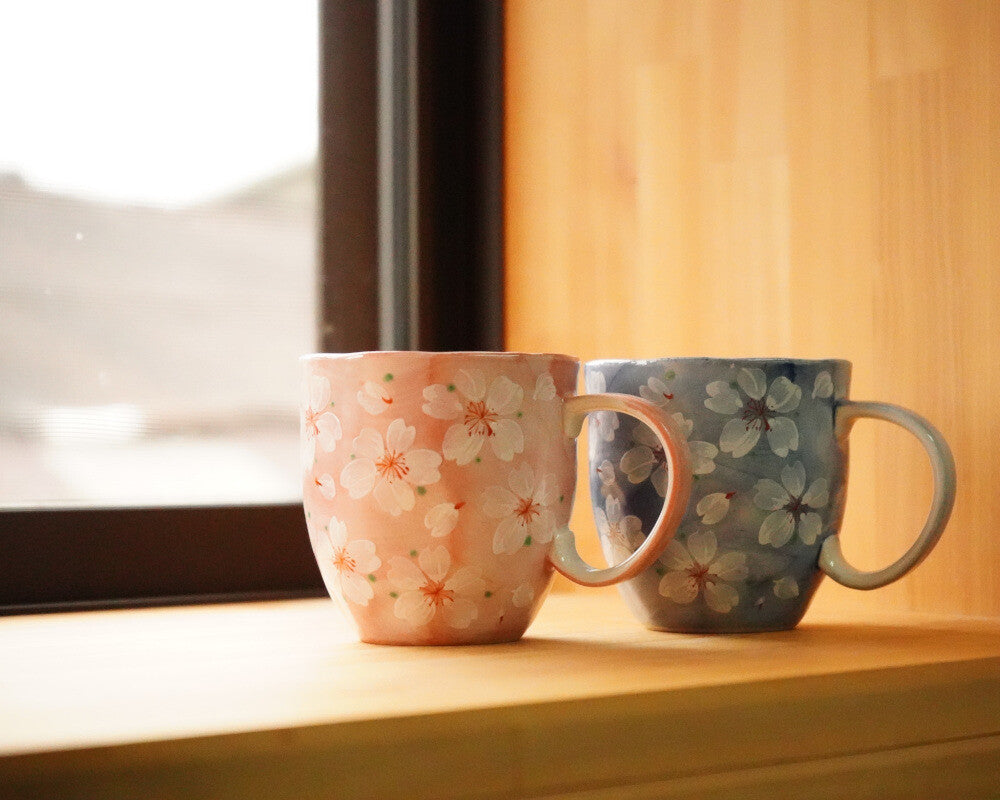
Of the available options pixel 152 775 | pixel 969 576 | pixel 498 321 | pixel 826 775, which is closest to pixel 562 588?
pixel 498 321

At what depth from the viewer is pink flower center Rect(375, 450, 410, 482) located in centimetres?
57

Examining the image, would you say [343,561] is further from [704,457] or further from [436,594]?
[704,457]

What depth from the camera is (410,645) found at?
59cm

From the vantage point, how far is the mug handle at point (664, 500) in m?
0.58

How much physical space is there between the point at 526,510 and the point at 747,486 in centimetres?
12

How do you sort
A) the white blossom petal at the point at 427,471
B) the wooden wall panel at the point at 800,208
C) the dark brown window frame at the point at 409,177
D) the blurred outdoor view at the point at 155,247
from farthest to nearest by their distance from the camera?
the dark brown window frame at the point at 409,177 < the blurred outdoor view at the point at 155,247 < the wooden wall panel at the point at 800,208 < the white blossom petal at the point at 427,471

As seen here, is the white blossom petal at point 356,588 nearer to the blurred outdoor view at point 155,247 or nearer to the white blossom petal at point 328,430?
the white blossom petal at point 328,430

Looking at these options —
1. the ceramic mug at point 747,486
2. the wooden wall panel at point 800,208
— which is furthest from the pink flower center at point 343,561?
the wooden wall panel at point 800,208

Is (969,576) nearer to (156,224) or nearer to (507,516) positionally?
(507,516)

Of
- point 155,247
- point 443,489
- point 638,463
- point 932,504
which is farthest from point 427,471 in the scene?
point 155,247

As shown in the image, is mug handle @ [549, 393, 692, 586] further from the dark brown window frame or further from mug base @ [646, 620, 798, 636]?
the dark brown window frame

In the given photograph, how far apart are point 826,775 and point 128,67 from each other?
0.70 meters

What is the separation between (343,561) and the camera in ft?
1.93

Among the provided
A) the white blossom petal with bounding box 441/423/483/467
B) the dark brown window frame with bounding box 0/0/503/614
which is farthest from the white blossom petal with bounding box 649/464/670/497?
the dark brown window frame with bounding box 0/0/503/614
